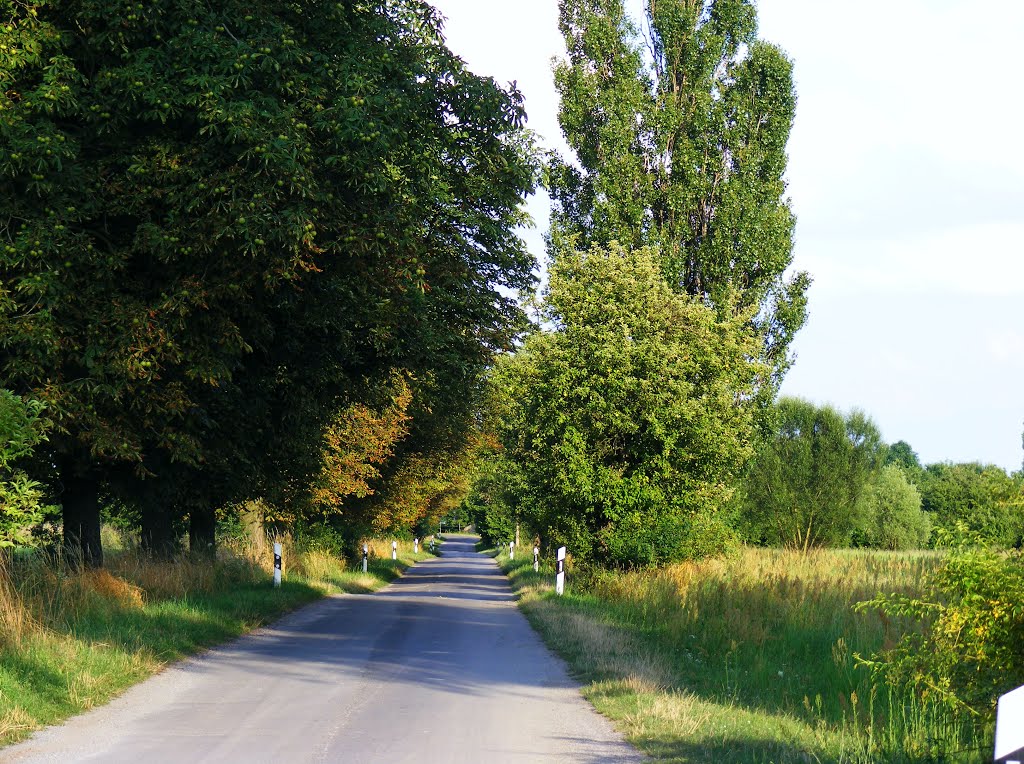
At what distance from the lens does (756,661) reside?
1303 cm

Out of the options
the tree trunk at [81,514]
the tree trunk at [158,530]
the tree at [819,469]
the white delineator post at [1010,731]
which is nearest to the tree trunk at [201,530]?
the tree trunk at [158,530]

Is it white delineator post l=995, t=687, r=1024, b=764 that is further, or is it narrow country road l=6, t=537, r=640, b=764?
narrow country road l=6, t=537, r=640, b=764

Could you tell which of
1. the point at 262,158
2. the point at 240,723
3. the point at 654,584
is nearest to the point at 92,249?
the point at 262,158

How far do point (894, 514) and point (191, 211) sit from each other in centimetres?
6719

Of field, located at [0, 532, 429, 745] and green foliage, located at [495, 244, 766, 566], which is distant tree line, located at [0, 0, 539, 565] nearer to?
field, located at [0, 532, 429, 745]

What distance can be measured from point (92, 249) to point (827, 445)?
192 feet

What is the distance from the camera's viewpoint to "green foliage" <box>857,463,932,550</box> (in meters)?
69.0

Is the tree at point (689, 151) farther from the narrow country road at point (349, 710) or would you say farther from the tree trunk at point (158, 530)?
the narrow country road at point (349, 710)

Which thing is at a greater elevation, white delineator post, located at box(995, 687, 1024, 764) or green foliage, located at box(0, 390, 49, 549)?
green foliage, located at box(0, 390, 49, 549)

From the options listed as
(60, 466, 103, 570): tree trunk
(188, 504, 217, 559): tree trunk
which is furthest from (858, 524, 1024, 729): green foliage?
(188, 504, 217, 559): tree trunk

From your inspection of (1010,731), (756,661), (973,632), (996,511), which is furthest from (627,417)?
(1010,731)

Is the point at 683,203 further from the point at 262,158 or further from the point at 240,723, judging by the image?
the point at 240,723

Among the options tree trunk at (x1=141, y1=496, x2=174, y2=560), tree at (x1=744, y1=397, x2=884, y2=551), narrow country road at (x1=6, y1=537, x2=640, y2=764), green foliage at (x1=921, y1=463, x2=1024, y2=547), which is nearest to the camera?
green foliage at (x1=921, y1=463, x2=1024, y2=547)

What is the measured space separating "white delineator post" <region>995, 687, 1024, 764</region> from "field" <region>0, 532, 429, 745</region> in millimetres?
6945
